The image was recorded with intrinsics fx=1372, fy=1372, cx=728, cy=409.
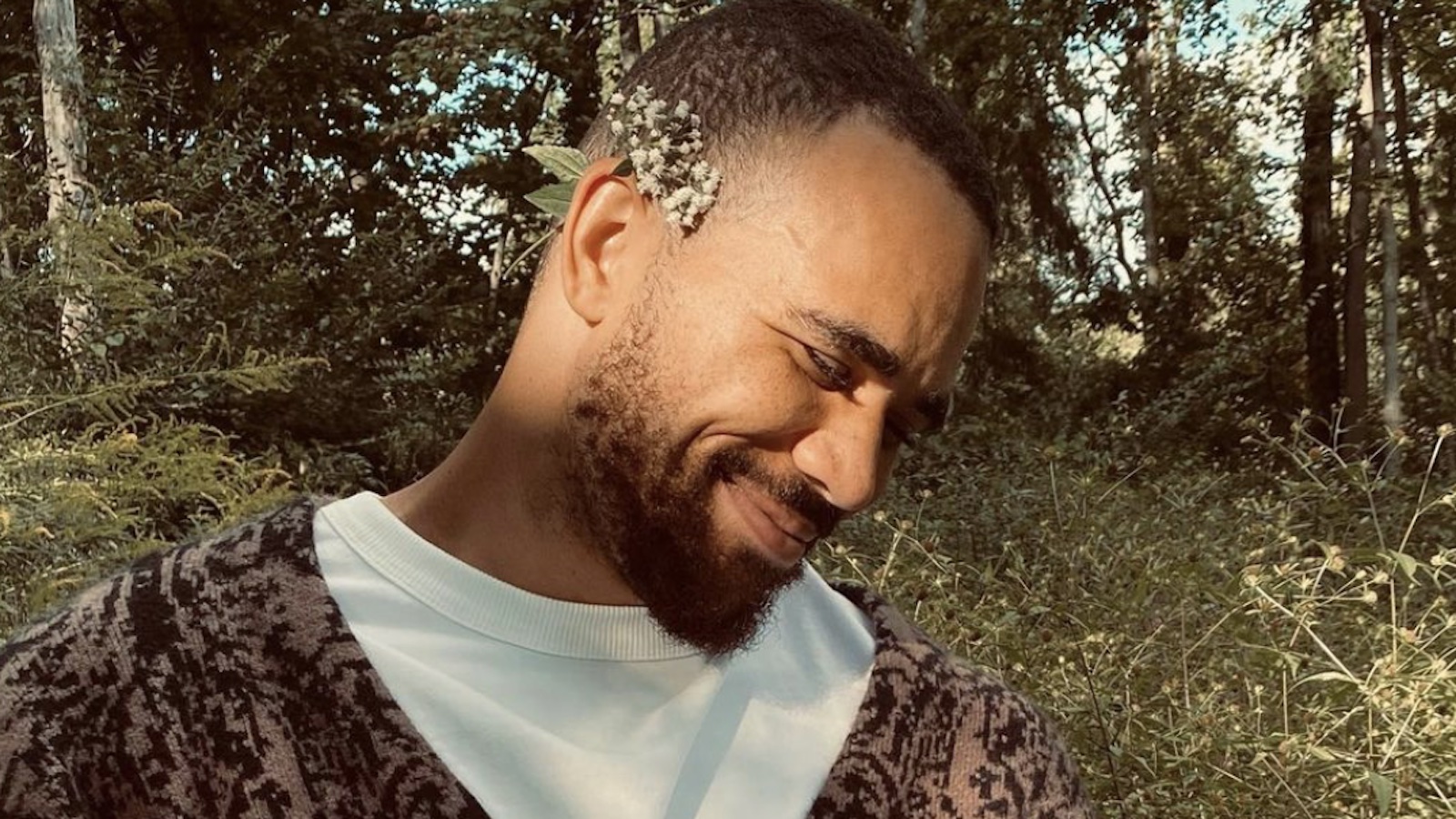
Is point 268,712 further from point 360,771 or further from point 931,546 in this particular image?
point 931,546

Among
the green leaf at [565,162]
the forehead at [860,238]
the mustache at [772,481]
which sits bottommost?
the mustache at [772,481]

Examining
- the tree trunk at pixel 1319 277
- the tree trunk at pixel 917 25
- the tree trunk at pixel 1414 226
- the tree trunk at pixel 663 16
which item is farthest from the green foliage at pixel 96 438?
the tree trunk at pixel 1319 277

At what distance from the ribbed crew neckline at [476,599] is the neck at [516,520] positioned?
1cm

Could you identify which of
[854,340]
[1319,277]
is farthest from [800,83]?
[1319,277]

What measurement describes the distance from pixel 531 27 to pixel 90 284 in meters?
3.99

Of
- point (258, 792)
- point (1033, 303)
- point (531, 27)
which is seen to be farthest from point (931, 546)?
point (1033, 303)

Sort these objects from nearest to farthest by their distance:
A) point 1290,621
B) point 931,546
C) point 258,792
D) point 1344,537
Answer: point 258,792 < point 1290,621 < point 931,546 < point 1344,537

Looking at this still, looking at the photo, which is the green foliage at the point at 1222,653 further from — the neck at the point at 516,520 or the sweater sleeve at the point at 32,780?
the sweater sleeve at the point at 32,780

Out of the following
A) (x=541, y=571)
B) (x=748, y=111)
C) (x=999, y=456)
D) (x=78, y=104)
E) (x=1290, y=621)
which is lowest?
(x=999, y=456)

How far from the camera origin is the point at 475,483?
115 cm

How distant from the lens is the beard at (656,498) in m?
1.08

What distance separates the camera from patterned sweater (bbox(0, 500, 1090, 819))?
0.98 metres

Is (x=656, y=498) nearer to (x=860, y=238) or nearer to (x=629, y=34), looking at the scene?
(x=860, y=238)

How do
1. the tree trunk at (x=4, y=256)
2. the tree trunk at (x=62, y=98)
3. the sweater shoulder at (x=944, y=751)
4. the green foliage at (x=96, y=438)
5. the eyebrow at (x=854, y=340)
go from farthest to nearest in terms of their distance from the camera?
the tree trunk at (x=62, y=98), the tree trunk at (x=4, y=256), the green foliage at (x=96, y=438), the sweater shoulder at (x=944, y=751), the eyebrow at (x=854, y=340)
